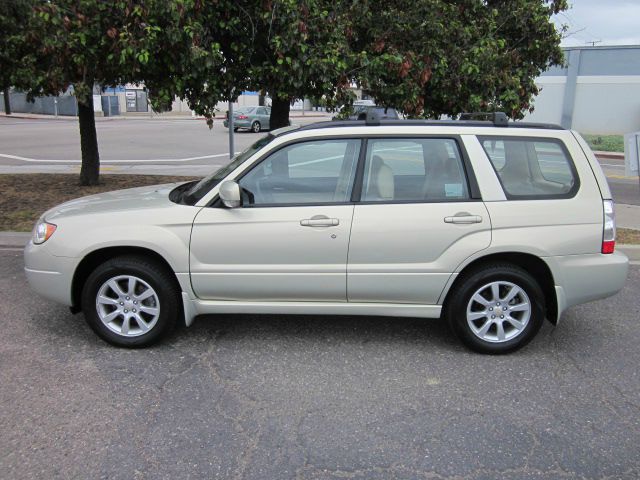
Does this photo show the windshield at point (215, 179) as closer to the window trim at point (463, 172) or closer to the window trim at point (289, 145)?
the window trim at point (289, 145)

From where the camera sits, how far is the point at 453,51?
7.62 meters

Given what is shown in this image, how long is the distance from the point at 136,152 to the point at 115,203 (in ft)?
57.1

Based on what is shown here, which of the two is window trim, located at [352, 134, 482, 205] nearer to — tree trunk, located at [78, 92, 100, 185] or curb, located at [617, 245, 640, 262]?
curb, located at [617, 245, 640, 262]

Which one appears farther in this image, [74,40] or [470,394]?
[74,40]

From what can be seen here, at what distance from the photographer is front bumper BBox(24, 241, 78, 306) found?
4320mm

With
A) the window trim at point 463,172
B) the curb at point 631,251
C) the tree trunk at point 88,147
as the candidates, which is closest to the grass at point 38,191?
the tree trunk at point 88,147

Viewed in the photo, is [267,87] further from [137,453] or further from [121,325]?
[137,453]

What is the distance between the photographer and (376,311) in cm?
439

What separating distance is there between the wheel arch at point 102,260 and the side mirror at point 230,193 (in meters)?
0.62

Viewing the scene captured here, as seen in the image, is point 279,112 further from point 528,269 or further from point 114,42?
point 528,269

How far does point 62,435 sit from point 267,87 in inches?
187

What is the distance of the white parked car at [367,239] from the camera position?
14.0 ft

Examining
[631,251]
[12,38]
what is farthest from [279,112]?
[631,251]

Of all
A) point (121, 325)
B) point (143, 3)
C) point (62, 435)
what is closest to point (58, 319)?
point (121, 325)
